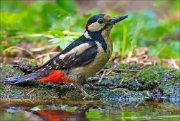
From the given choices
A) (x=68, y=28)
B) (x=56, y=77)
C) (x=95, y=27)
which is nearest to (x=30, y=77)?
(x=56, y=77)

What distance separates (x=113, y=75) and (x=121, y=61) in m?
0.95

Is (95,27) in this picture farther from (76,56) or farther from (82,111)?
(82,111)

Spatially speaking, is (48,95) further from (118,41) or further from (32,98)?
(118,41)

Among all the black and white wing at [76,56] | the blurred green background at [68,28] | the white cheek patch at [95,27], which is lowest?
the black and white wing at [76,56]

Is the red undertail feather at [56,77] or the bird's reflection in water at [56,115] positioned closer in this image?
the bird's reflection in water at [56,115]

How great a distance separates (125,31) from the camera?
7.88 m

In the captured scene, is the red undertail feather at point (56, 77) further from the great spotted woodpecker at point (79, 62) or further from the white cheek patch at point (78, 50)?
the white cheek patch at point (78, 50)

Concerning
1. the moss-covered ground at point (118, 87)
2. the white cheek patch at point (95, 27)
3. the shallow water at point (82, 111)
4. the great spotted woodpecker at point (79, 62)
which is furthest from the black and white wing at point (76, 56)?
the shallow water at point (82, 111)

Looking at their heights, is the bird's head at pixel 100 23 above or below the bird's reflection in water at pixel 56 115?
above

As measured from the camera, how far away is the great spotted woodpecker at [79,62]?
620 centimetres

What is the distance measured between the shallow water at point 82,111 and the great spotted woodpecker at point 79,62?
0.28 meters

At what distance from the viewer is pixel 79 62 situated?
20.5ft

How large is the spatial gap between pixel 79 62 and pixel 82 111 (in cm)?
81

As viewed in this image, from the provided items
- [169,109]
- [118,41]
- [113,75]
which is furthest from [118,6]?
[169,109]
